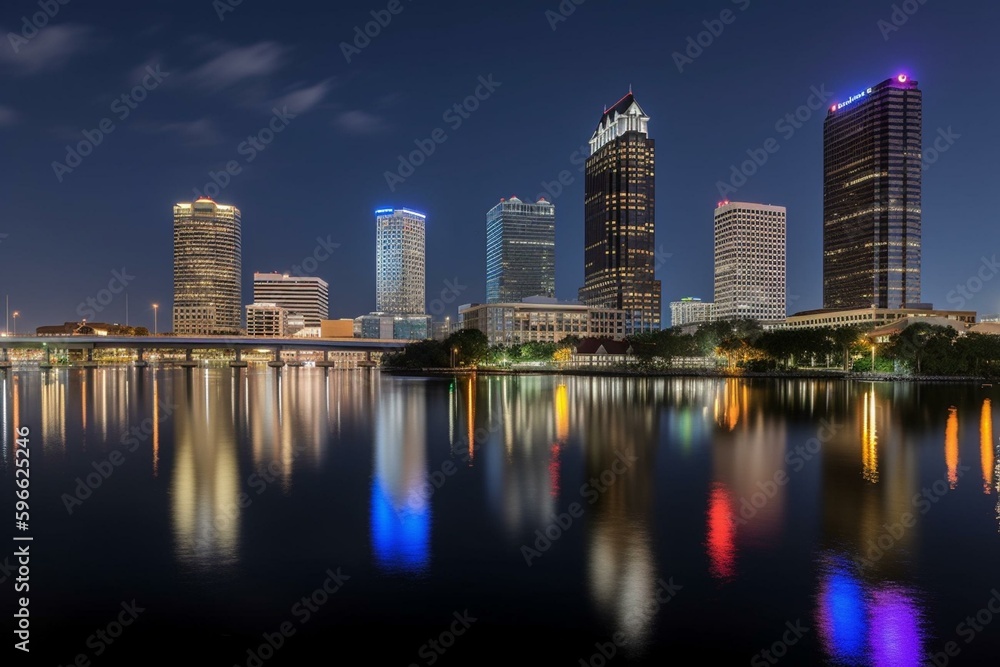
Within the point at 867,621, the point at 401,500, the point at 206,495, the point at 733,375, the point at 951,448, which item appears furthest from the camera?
the point at 733,375

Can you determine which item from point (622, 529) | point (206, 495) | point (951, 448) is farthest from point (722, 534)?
point (951, 448)

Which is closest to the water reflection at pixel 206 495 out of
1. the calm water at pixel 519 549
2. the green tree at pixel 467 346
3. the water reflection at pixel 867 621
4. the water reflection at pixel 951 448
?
the calm water at pixel 519 549

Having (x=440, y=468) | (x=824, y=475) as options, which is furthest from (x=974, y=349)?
(x=440, y=468)

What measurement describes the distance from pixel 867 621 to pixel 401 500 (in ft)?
43.6

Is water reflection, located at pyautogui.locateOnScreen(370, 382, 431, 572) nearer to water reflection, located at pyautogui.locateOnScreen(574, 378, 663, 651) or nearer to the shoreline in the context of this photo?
water reflection, located at pyautogui.locateOnScreen(574, 378, 663, 651)

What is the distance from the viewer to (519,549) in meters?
16.1

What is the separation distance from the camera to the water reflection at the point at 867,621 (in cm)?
1079

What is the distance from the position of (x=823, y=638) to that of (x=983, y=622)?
342cm

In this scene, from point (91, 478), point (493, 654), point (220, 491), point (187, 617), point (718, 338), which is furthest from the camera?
point (718, 338)

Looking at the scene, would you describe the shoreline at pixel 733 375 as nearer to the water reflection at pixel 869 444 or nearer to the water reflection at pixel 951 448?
the water reflection at pixel 869 444

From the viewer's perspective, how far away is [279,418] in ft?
150

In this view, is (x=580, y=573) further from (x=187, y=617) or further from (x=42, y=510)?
(x=42, y=510)

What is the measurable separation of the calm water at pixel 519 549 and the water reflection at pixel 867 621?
0.05 metres

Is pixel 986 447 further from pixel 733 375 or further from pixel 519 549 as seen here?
pixel 733 375
